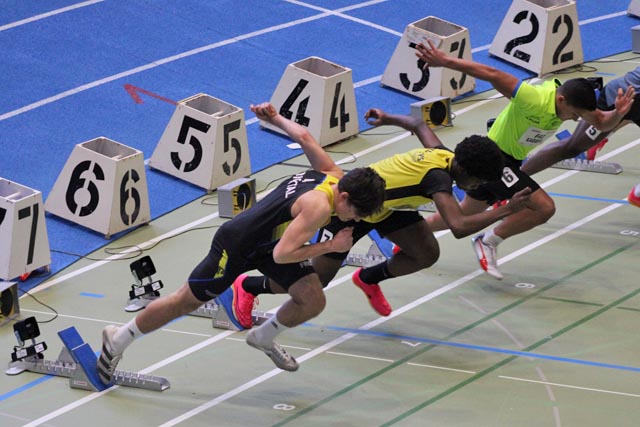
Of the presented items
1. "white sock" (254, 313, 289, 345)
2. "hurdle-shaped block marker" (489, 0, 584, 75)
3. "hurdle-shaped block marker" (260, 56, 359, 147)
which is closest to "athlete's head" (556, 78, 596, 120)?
"white sock" (254, 313, 289, 345)

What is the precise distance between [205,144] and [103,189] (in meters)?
1.25

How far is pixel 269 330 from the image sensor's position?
28.7ft

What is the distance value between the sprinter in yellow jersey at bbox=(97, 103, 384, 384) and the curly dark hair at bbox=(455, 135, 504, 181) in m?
0.84

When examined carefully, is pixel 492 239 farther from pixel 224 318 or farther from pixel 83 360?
pixel 83 360

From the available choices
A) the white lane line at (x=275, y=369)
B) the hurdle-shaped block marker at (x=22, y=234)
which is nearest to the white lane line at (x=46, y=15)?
the hurdle-shaped block marker at (x=22, y=234)

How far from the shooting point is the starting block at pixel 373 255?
1089 centimetres

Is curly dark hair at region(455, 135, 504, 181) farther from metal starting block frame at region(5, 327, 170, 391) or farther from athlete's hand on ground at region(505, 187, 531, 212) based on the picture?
metal starting block frame at region(5, 327, 170, 391)

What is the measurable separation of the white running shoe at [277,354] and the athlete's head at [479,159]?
5.59 feet

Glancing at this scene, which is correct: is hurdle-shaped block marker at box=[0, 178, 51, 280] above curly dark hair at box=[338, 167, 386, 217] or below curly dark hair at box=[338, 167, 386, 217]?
below

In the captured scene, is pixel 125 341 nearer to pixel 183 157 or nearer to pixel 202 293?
pixel 202 293

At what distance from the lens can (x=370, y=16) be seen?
656 inches

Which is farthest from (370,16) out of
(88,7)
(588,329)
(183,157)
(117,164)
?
(588,329)

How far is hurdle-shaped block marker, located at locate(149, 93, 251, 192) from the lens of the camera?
12.3m

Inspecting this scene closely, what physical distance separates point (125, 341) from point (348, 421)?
5.22 feet
